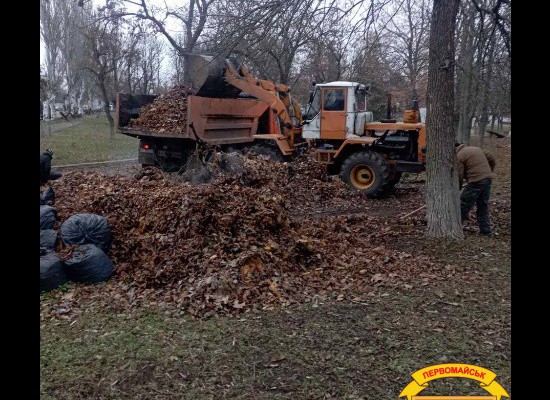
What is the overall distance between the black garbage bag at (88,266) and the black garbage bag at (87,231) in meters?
0.24

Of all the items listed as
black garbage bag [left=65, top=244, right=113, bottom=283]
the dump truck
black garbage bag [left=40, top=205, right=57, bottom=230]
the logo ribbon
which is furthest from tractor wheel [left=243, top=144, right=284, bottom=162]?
the logo ribbon

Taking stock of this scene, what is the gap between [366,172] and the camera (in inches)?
448

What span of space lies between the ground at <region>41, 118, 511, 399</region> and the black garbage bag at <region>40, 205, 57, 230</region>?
1404 millimetres

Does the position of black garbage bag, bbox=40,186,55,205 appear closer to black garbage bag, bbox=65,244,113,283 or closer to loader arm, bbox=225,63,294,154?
black garbage bag, bbox=65,244,113,283

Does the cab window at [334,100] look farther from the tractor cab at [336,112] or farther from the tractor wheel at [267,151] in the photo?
the tractor wheel at [267,151]

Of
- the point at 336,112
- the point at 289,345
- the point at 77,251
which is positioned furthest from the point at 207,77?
the point at 289,345

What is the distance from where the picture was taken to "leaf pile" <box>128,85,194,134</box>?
11.5 meters

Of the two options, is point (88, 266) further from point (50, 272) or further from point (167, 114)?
point (167, 114)

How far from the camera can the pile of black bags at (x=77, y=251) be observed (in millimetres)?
5203

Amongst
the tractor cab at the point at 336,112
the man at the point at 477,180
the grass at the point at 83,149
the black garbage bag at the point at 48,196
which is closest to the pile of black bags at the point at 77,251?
the black garbage bag at the point at 48,196

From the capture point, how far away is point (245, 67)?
1278 centimetres

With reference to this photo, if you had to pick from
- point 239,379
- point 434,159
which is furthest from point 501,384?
point 434,159
